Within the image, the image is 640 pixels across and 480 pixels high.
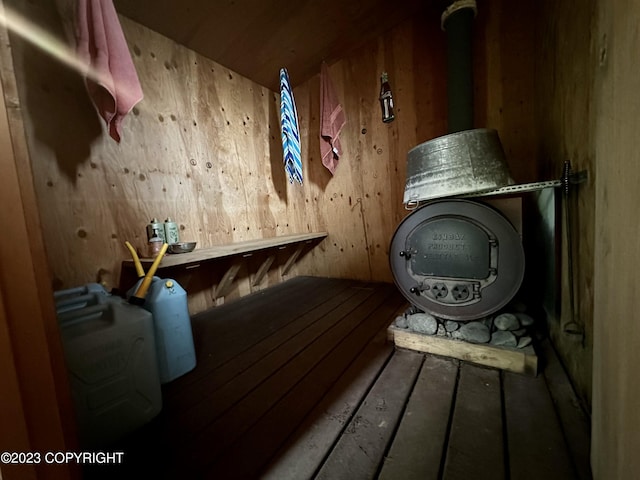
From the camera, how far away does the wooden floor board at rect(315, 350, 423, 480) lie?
653 mm

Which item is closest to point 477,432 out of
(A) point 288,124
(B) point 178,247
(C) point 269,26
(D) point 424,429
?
(D) point 424,429

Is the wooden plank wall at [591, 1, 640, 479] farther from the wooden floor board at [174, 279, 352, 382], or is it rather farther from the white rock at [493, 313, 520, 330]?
the wooden floor board at [174, 279, 352, 382]

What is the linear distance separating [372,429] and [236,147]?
2.02 meters

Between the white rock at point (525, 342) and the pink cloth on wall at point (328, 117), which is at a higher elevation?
the pink cloth on wall at point (328, 117)

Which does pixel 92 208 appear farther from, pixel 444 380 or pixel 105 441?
pixel 444 380

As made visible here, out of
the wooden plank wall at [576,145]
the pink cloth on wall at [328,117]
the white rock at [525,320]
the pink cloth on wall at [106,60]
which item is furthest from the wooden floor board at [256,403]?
the pink cloth on wall at [328,117]

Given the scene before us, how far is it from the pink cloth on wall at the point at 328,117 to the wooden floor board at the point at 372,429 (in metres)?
1.73

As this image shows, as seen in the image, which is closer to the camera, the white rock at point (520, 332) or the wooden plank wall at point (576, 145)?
the wooden plank wall at point (576, 145)

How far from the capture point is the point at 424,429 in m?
0.75

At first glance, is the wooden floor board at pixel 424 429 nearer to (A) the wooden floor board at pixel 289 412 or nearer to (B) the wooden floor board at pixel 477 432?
(B) the wooden floor board at pixel 477 432

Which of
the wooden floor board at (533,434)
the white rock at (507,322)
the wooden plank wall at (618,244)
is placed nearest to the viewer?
the wooden plank wall at (618,244)

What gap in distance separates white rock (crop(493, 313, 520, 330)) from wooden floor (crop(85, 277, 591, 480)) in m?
0.16

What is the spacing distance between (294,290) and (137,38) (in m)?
1.98

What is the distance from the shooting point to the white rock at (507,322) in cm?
106
